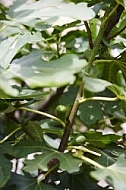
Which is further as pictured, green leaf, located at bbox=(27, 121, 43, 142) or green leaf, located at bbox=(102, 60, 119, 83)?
green leaf, located at bbox=(102, 60, 119, 83)

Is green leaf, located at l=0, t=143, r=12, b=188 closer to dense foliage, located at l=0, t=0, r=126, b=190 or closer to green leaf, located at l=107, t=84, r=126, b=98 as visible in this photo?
Answer: dense foliage, located at l=0, t=0, r=126, b=190

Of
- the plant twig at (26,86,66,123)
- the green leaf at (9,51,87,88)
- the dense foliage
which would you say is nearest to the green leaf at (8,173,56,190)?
the dense foliage

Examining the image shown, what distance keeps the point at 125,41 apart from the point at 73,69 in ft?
1.25

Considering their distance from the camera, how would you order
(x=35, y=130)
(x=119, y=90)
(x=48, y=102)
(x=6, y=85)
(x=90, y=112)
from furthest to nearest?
1. (x=48, y=102)
2. (x=90, y=112)
3. (x=35, y=130)
4. (x=119, y=90)
5. (x=6, y=85)

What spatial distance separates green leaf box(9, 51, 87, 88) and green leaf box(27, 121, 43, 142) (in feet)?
0.59

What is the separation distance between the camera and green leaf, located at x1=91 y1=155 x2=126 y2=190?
0.52 m

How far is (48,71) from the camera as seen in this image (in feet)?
1.58

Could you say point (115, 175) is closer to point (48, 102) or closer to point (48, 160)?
point (48, 160)

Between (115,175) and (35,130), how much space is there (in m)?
0.18

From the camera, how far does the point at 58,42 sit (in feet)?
3.27

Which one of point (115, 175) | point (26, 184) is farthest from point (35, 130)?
point (115, 175)

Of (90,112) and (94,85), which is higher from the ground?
(94,85)

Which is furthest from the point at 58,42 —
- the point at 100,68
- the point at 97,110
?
the point at 97,110

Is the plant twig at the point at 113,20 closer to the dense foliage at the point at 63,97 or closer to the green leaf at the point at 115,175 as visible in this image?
the dense foliage at the point at 63,97
